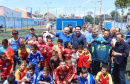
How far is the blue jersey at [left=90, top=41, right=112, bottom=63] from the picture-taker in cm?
491

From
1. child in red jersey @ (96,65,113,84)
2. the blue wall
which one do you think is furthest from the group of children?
the blue wall

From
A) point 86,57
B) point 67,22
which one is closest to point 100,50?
point 86,57

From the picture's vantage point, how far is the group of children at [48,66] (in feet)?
13.6

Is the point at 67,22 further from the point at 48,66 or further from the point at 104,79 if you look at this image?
the point at 104,79

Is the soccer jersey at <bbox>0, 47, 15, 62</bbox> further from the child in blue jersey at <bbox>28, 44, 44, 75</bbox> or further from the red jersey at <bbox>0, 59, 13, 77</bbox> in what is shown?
the child in blue jersey at <bbox>28, 44, 44, 75</bbox>

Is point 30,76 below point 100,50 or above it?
below

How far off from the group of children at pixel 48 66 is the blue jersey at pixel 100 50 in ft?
0.79

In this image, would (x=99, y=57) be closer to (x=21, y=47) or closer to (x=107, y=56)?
(x=107, y=56)

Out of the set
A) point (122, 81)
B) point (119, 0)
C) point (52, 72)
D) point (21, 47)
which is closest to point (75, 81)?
point (52, 72)

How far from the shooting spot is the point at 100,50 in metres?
5.01

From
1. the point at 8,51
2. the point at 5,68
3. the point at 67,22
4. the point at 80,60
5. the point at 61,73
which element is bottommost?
the point at 61,73

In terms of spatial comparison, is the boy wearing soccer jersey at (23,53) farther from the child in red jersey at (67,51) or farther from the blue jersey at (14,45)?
the child in red jersey at (67,51)

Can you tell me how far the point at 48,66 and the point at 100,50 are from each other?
2034mm

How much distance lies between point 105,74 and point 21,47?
305 centimetres
